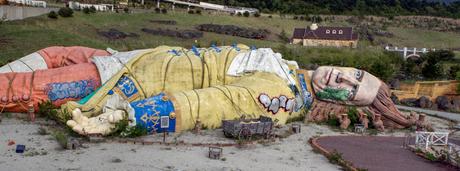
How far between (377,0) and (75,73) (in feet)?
427

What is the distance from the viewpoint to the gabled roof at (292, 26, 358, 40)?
229 feet

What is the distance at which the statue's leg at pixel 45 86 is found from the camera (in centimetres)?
1927

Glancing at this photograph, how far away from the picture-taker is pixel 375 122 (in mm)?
21547

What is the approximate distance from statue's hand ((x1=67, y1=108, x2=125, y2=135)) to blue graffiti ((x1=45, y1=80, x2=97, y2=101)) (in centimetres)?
319

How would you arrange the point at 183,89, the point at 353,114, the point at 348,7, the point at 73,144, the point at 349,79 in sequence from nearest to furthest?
the point at 73,144 → the point at 183,89 → the point at 349,79 → the point at 353,114 → the point at 348,7

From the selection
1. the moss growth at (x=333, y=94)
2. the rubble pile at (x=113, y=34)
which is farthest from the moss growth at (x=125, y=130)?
the rubble pile at (x=113, y=34)

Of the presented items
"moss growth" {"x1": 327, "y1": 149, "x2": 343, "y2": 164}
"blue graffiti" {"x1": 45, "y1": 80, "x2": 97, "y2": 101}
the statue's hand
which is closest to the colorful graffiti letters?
"moss growth" {"x1": 327, "y1": 149, "x2": 343, "y2": 164}

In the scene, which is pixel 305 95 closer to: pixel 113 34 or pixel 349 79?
pixel 349 79

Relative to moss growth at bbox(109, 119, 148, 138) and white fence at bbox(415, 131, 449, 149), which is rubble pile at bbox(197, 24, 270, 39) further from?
moss growth at bbox(109, 119, 148, 138)

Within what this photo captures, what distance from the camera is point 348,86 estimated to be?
21453 mm

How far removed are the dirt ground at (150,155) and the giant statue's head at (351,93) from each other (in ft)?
13.6

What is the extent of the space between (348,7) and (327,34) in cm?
5985

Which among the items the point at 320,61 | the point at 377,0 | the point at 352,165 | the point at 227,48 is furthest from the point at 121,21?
the point at 377,0

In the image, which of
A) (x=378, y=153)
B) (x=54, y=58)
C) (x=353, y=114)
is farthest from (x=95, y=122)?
(x=353, y=114)
